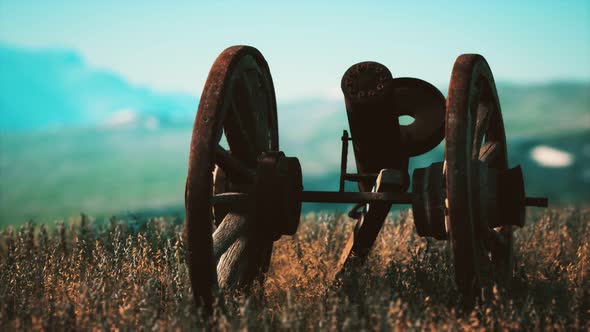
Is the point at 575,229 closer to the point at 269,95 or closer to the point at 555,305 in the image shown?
the point at 555,305

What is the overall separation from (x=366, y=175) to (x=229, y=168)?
3.64 ft

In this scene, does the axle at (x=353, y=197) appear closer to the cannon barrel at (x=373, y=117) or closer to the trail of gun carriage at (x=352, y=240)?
the trail of gun carriage at (x=352, y=240)

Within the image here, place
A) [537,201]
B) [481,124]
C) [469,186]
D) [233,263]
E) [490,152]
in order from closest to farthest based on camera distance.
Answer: [469,186], [233,263], [537,201], [481,124], [490,152]

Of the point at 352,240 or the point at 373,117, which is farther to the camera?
the point at 352,240

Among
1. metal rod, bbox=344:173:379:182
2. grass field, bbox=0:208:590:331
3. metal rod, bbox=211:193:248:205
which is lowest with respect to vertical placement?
grass field, bbox=0:208:590:331

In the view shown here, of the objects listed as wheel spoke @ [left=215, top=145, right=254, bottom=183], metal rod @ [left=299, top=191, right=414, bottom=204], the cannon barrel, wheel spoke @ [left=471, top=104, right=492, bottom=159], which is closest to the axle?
metal rod @ [left=299, top=191, right=414, bottom=204]

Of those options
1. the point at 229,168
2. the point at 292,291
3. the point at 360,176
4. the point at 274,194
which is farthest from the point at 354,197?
the point at 229,168

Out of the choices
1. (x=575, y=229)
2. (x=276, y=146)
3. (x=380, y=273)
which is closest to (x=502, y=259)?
(x=380, y=273)

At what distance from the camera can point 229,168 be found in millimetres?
3928

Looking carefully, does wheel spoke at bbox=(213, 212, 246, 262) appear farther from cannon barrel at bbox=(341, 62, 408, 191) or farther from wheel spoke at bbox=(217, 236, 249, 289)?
cannon barrel at bbox=(341, 62, 408, 191)

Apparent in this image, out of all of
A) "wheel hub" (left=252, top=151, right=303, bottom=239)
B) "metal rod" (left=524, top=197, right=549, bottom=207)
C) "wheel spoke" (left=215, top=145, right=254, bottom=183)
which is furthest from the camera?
"metal rod" (left=524, top=197, right=549, bottom=207)

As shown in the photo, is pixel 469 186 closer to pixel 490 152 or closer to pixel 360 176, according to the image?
pixel 360 176

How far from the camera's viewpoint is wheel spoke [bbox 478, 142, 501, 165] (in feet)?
15.7

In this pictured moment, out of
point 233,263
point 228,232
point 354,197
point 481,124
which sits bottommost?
point 233,263
